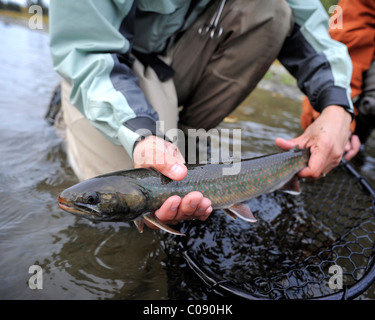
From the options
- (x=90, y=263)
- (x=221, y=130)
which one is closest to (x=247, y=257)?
(x=90, y=263)

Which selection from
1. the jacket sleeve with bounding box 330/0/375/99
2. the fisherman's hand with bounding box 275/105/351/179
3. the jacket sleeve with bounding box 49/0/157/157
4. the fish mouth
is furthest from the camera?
the jacket sleeve with bounding box 330/0/375/99

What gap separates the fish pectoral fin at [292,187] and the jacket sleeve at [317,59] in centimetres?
62

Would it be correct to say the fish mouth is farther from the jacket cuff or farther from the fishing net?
the jacket cuff

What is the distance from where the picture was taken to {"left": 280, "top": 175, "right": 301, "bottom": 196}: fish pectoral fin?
235 centimetres

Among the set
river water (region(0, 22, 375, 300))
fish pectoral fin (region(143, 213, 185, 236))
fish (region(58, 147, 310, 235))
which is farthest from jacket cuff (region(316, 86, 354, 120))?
fish pectoral fin (region(143, 213, 185, 236))

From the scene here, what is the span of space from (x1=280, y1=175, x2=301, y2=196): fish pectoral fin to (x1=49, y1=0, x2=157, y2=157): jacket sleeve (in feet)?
4.18

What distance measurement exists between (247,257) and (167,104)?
133cm

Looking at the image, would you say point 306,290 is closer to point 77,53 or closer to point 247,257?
point 247,257

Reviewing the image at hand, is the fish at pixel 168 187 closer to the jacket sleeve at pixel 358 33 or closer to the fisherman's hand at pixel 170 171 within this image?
the fisherman's hand at pixel 170 171

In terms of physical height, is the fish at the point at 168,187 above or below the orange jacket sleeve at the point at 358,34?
below

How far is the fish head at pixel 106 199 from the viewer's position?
1.38m

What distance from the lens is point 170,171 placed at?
4.86 feet

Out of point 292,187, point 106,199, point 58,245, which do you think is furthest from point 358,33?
point 58,245

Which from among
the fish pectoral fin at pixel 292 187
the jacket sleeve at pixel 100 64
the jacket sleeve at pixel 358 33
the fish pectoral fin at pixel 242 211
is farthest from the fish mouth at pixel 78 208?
the jacket sleeve at pixel 358 33
